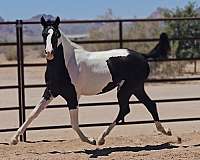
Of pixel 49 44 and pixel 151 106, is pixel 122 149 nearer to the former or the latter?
pixel 151 106

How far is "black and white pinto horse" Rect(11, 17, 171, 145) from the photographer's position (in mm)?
9789

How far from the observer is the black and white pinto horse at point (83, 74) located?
9.79 metres

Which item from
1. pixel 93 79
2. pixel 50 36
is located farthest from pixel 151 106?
A: pixel 50 36

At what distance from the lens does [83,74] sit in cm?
1001

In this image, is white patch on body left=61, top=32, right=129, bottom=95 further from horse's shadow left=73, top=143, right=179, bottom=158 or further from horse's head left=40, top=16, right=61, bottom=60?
horse's shadow left=73, top=143, right=179, bottom=158

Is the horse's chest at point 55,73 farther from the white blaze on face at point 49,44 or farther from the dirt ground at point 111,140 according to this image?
the dirt ground at point 111,140

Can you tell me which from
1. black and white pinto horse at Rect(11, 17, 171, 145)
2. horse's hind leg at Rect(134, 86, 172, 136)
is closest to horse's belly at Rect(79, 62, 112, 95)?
black and white pinto horse at Rect(11, 17, 171, 145)

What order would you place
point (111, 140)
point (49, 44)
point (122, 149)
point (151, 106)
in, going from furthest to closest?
point (111, 140) → point (151, 106) → point (122, 149) → point (49, 44)

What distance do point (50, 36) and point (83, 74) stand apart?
95 centimetres

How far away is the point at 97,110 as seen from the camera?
17500 mm

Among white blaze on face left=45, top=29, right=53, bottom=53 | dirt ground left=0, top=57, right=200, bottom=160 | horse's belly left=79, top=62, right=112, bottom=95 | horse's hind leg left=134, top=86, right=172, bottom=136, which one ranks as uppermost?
white blaze on face left=45, top=29, right=53, bottom=53

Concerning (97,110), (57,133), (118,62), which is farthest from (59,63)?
(97,110)

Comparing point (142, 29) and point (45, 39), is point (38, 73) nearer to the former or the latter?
point (142, 29)

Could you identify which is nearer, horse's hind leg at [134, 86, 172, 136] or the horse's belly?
the horse's belly
